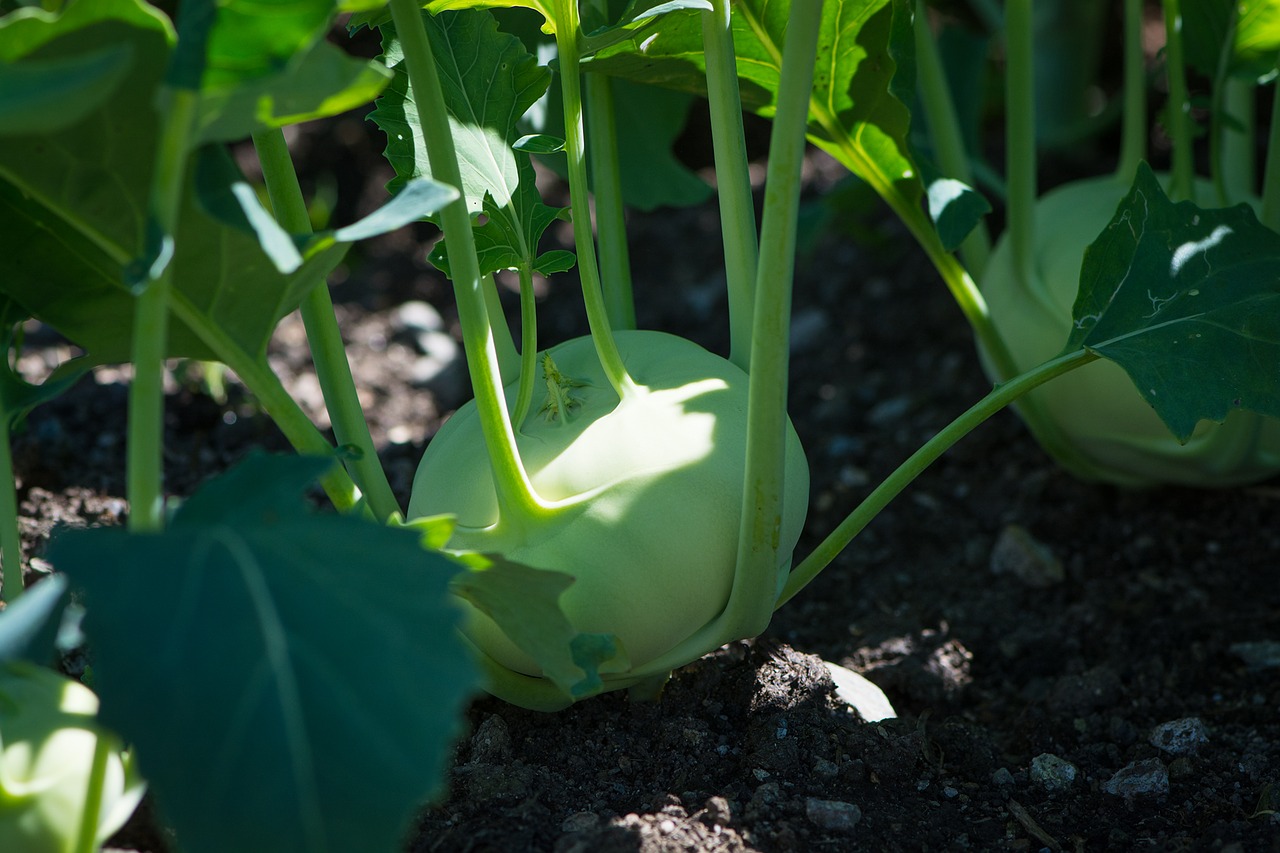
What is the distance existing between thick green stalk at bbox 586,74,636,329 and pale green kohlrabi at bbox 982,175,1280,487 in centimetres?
46

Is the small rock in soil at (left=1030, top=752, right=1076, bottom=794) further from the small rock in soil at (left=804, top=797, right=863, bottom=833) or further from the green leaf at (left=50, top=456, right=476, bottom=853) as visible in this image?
the green leaf at (left=50, top=456, right=476, bottom=853)

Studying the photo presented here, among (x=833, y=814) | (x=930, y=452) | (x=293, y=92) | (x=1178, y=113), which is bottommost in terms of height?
(x=833, y=814)

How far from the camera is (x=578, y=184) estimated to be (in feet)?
2.77

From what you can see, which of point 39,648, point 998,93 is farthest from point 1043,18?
point 39,648

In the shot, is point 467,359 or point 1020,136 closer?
point 467,359

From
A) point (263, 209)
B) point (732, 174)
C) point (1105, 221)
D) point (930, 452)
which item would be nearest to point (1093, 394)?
point (1105, 221)

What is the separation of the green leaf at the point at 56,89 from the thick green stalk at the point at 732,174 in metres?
0.44

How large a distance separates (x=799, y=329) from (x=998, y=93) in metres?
0.77

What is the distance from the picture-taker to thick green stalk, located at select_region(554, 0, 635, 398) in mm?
835

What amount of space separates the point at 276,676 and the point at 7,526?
36 centimetres

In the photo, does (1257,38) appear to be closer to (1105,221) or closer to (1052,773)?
(1105,221)

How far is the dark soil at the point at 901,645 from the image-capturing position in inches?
31.9

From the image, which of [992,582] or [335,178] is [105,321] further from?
[335,178]

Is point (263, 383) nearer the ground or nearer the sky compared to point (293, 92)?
nearer the ground
